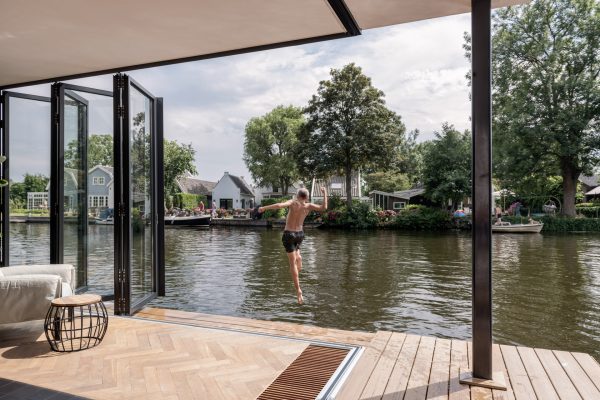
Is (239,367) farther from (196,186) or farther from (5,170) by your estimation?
(196,186)

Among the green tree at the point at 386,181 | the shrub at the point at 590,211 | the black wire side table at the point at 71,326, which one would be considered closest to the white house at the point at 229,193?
the green tree at the point at 386,181

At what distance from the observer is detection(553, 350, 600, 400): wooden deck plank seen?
226 cm

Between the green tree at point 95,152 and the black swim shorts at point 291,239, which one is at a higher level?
the green tree at point 95,152

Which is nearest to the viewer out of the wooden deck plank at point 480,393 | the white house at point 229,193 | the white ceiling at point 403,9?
the wooden deck plank at point 480,393

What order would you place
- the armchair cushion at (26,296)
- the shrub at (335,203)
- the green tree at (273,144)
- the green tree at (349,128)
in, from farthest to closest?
the green tree at (273,144), the green tree at (349,128), the shrub at (335,203), the armchair cushion at (26,296)

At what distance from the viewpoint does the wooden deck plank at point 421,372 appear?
2.26 metres

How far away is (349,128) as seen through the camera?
24516 millimetres

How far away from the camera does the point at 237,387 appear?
2.41 metres

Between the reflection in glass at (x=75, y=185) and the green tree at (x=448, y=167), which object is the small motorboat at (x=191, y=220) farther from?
the reflection in glass at (x=75, y=185)

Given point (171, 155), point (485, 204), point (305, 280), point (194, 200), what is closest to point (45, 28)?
point (485, 204)

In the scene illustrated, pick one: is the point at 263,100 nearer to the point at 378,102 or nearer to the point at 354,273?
the point at 378,102

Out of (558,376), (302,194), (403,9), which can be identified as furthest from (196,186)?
(558,376)

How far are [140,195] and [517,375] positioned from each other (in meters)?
3.64

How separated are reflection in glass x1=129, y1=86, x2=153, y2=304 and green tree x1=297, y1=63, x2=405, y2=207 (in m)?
19.8
